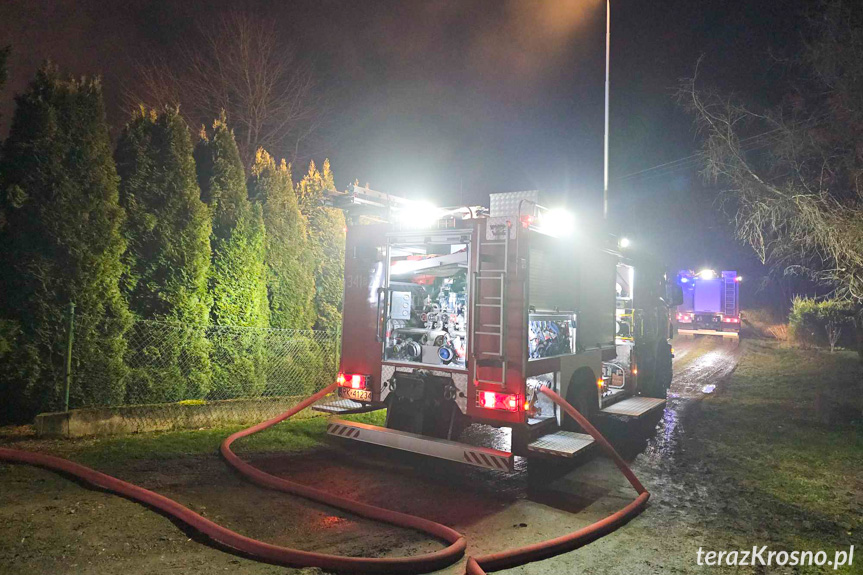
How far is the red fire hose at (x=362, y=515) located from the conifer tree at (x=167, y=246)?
2.82 metres

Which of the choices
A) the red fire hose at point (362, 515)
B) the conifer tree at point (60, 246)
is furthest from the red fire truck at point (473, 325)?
the conifer tree at point (60, 246)

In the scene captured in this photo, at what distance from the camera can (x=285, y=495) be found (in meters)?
5.16

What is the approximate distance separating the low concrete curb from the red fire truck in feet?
5.53

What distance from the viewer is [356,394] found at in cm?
689

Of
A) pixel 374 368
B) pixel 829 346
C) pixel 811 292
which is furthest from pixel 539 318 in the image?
pixel 811 292

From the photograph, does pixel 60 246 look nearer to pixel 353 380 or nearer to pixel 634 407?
pixel 353 380

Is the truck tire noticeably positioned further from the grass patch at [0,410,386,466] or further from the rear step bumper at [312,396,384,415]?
the grass patch at [0,410,386,466]

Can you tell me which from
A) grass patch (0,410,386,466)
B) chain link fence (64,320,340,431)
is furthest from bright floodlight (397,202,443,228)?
chain link fence (64,320,340,431)

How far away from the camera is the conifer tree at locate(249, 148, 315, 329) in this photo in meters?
10.2

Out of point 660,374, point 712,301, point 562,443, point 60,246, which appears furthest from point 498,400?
point 712,301

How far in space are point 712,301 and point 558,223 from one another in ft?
84.2

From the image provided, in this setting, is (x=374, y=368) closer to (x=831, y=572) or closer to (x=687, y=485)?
(x=687, y=485)

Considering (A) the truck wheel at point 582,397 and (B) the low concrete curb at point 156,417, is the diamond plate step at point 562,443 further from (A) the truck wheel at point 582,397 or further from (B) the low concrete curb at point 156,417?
(B) the low concrete curb at point 156,417

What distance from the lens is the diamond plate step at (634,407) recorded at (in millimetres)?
7777
